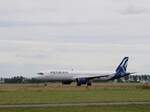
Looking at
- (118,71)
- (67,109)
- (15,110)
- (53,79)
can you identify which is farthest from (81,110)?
(118,71)

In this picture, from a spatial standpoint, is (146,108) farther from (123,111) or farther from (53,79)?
(53,79)

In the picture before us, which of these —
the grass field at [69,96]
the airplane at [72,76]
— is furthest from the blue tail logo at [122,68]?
the grass field at [69,96]

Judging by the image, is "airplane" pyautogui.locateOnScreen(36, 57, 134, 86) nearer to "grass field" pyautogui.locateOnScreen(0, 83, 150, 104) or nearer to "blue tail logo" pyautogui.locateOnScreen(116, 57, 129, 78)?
"blue tail logo" pyautogui.locateOnScreen(116, 57, 129, 78)

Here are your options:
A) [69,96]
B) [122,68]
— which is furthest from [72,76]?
[69,96]

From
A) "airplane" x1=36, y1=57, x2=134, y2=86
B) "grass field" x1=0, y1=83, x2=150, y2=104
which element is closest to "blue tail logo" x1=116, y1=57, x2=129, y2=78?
"airplane" x1=36, y1=57, x2=134, y2=86

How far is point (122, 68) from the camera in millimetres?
127375

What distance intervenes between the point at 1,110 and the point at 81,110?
521cm

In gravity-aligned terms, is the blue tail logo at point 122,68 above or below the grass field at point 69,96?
above

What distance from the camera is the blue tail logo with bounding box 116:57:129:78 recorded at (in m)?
125

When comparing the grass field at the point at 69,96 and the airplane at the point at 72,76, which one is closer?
the grass field at the point at 69,96

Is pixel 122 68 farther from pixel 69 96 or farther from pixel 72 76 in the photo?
pixel 69 96

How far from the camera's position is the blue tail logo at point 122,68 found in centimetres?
12488

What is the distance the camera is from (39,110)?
33.9m

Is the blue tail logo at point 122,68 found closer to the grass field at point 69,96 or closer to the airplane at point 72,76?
the airplane at point 72,76
